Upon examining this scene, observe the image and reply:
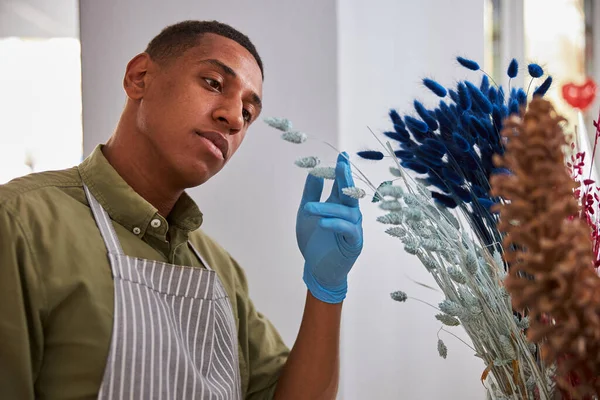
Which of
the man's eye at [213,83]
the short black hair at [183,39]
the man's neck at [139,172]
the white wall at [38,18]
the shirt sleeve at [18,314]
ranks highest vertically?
the white wall at [38,18]

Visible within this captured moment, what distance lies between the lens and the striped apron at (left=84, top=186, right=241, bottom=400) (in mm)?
988

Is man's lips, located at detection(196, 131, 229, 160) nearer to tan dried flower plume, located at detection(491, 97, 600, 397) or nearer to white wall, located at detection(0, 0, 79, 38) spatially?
tan dried flower plume, located at detection(491, 97, 600, 397)

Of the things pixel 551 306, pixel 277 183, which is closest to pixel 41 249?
pixel 277 183

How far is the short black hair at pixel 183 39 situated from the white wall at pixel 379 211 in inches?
13.4

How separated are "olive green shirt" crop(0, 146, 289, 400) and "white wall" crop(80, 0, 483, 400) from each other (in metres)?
0.40

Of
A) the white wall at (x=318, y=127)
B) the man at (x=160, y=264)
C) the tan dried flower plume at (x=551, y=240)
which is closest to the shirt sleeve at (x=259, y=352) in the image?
the man at (x=160, y=264)

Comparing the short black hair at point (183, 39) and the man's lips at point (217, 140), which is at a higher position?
the short black hair at point (183, 39)

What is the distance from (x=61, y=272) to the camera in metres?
0.97

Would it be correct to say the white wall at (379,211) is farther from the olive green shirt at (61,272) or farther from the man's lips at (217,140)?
the olive green shirt at (61,272)

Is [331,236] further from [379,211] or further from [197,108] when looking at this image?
[379,211]

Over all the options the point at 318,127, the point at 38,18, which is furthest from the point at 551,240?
the point at 38,18

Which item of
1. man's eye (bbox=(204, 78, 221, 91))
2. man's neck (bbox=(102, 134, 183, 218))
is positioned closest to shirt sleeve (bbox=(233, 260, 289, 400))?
man's neck (bbox=(102, 134, 183, 218))

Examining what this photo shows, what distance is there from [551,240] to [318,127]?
110 cm

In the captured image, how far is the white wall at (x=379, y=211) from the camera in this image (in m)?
1.51
